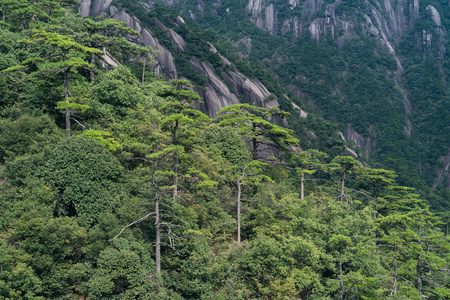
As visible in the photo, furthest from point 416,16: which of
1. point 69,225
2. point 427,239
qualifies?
point 69,225

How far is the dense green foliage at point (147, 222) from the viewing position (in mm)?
13969

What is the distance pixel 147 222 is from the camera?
55.5 feet

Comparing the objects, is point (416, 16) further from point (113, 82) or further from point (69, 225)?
point (69, 225)

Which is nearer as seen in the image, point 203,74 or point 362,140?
point 203,74

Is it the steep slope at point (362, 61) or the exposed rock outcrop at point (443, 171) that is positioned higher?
the steep slope at point (362, 61)

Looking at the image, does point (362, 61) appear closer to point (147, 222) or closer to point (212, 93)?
point (212, 93)

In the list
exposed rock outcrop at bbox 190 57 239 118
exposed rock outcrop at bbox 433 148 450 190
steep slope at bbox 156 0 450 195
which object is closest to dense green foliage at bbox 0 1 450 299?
exposed rock outcrop at bbox 190 57 239 118

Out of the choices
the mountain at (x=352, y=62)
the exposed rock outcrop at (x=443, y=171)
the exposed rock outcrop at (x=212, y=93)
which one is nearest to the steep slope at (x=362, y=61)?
the exposed rock outcrop at (x=443, y=171)

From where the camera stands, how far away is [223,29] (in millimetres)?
120688

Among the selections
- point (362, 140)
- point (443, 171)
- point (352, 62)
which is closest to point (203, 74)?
point (362, 140)

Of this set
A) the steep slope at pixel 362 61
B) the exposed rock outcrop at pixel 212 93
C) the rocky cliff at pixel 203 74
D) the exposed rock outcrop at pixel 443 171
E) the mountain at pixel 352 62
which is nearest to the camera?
the exposed rock outcrop at pixel 212 93

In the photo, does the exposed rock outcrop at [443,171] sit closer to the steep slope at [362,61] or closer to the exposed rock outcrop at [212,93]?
the steep slope at [362,61]

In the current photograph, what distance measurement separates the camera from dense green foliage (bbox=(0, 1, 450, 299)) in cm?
1397

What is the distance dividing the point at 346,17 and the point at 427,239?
13104 cm
